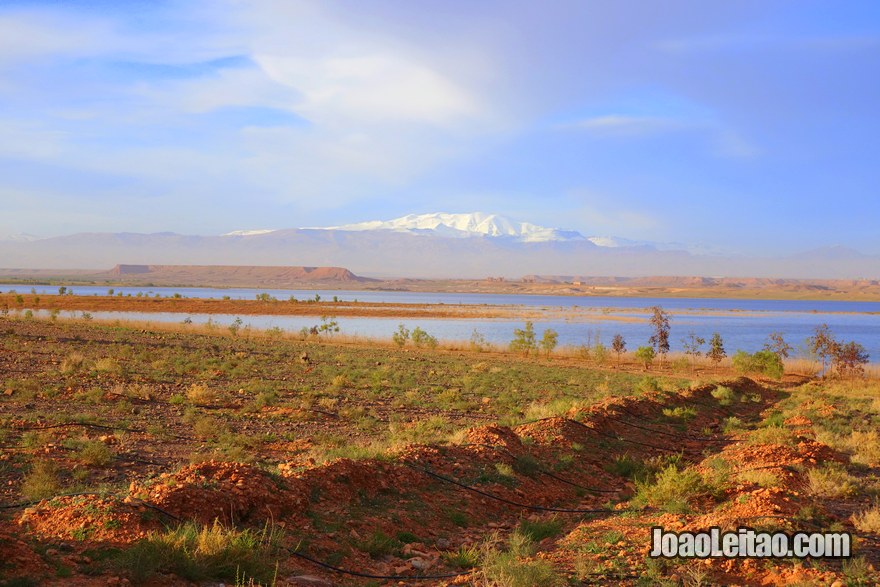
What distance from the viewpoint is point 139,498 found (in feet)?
24.3

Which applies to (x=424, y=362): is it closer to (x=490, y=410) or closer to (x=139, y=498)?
(x=490, y=410)

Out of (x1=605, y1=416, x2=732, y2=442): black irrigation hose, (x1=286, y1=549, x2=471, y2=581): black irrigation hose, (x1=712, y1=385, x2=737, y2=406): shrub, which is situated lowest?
(x1=712, y1=385, x2=737, y2=406): shrub

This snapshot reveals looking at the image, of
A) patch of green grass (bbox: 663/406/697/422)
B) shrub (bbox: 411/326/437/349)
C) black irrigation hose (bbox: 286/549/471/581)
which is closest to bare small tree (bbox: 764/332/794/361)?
patch of green grass (bbox: 663/406/697/422)

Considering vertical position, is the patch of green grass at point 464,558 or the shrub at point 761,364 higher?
the patch of green grass at point 464,558

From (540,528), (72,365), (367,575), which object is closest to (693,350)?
(72,365)

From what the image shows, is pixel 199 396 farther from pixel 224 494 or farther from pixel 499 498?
pixel 224 494

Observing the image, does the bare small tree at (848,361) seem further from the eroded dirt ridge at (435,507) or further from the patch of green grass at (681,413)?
the eroded dirt ridge at (435,507)

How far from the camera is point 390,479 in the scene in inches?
395

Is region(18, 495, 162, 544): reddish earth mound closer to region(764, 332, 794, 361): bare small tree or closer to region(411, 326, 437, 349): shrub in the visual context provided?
region(764, 332, 794, 361): bare small tree

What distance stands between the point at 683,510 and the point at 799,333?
2802 inches

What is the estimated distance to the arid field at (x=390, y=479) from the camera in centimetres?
652

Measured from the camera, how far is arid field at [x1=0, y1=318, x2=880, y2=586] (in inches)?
257

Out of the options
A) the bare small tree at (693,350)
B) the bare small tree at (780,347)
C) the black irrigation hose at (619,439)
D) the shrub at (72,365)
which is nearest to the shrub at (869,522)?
the black irrigation hose at (619,439)

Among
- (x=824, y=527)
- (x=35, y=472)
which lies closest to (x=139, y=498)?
(x=35, y=472)
